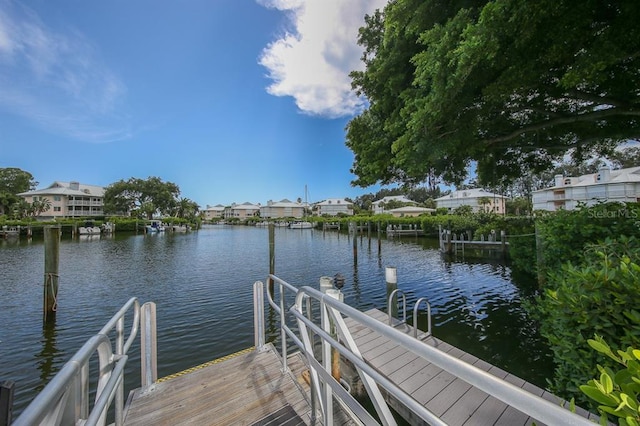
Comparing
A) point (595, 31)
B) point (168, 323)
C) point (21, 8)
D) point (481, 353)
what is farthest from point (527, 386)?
point (21, 8)

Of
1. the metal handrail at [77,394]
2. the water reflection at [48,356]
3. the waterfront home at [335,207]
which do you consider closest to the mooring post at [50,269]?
the water reflection at [48,356]

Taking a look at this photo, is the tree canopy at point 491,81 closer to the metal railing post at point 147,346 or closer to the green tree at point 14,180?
the metal railing post at point 147,346

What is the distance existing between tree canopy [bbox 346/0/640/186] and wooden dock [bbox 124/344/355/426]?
15.5ft

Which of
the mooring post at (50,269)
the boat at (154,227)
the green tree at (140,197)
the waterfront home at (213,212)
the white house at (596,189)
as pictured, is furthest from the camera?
the waterfront home at (213,212)

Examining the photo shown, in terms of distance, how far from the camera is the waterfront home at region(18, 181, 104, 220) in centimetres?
5125

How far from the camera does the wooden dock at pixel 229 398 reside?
8.67ft

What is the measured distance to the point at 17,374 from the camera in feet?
17.5

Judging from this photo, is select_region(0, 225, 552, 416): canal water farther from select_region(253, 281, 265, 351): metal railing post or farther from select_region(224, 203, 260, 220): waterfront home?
select_region(224, 203, 260, 220): waterfront home

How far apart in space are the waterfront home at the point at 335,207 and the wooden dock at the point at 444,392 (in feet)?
271

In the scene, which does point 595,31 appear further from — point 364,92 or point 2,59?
point 2,59

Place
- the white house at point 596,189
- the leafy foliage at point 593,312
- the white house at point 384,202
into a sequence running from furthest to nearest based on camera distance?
the white house at point 384,202, the white house at point 596,189, the leafy foliage at point 593,312

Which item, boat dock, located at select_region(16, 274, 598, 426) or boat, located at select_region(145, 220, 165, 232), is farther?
boat, located at select_region(145, 220, 165, 232)

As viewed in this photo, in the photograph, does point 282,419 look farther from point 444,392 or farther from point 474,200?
point 474,200

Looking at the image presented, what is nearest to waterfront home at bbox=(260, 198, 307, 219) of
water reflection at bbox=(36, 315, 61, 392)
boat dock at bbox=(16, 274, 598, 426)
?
water reflection at bbox=(36, 315, 61, 392)
